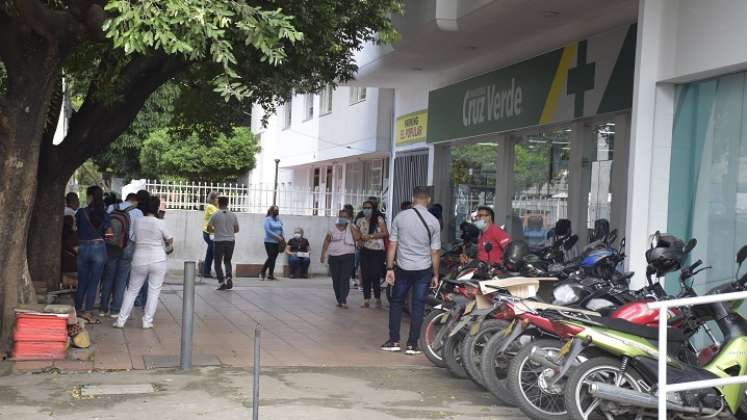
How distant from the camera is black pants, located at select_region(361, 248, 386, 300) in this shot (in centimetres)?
1459

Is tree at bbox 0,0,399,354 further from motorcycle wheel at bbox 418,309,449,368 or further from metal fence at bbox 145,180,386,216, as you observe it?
metal fence at bbox 145,180,386,216

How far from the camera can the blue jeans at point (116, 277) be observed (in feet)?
41.4

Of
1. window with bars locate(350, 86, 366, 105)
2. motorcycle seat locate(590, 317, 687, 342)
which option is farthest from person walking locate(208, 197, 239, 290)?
motorcycle seat locate(590, 317, 687, 342)

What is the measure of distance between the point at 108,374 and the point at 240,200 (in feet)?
43.4

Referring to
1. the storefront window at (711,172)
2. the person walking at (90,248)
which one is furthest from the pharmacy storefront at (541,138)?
the person walking at (90,248)

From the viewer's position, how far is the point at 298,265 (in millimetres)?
21484

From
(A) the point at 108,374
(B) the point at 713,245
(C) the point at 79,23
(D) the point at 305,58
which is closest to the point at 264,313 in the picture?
(D) the point at 305,58

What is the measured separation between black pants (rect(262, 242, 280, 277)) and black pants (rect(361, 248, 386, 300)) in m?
5.63

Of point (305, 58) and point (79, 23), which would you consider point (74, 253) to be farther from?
point (79, 23)

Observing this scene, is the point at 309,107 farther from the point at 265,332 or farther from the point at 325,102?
the point at 265,332

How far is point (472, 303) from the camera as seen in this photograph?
8.91 metres

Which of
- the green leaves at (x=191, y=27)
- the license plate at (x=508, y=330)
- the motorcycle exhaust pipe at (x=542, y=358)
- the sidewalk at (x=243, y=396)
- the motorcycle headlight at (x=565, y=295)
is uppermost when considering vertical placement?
the green leaves at (x=191, y=27)

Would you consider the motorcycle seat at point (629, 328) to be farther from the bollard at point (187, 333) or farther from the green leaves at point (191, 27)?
the bollard at point (187, 333)

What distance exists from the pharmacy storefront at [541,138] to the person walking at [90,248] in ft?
21.7
